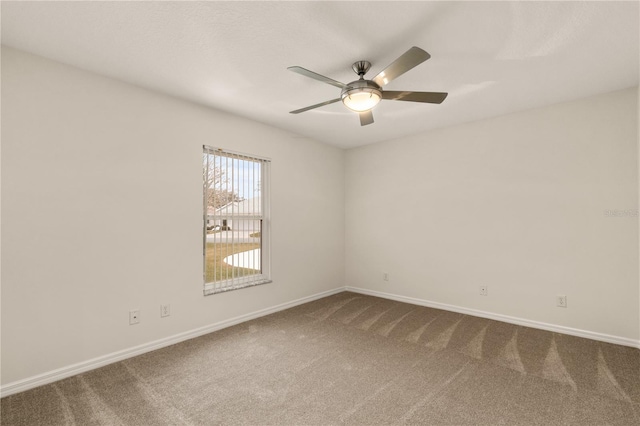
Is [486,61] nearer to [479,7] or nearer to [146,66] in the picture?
[479,7]

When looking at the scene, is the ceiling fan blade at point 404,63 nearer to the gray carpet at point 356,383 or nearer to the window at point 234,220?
the window at point 234,220

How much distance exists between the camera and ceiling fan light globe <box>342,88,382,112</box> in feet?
7.34

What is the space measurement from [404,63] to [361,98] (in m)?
0.46

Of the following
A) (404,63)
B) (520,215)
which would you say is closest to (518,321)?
(520,215)

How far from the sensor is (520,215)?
3482 mm

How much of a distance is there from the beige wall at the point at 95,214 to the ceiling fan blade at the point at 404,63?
205 cm

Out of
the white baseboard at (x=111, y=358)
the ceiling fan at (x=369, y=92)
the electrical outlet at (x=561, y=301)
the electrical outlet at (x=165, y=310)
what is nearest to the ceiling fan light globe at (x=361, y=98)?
the ceiling fan at (x=369, y=92)

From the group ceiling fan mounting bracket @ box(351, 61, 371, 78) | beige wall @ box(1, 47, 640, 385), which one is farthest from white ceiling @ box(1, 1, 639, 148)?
beige wall @ box(1, 47, 640, 385)

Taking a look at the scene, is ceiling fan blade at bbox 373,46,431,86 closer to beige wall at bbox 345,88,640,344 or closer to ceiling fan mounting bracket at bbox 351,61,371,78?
ceiling fan mounting bracket at bbox 351,61,371,78

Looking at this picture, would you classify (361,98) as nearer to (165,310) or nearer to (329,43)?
(329,43)

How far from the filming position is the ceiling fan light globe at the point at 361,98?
2.24m

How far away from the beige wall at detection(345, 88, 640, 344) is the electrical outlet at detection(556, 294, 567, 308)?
0.04 m

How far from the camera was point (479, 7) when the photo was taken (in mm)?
1802

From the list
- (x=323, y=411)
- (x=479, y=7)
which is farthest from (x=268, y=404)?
(x=479, y=7)
